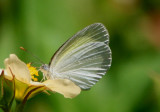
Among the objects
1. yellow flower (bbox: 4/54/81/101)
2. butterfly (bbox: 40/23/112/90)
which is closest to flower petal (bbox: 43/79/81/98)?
yellow flower (bbox: 4/54/81/101)

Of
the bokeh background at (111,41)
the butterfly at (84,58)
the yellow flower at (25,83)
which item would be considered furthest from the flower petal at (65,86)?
the bokeh background at (111,41)

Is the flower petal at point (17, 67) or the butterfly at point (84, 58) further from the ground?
the flower petal at point (17, 67)

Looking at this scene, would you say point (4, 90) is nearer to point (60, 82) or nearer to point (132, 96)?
point (60, 82)

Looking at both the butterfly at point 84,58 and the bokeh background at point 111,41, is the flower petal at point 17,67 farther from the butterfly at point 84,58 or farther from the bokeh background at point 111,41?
the bokeh background at point 111,41

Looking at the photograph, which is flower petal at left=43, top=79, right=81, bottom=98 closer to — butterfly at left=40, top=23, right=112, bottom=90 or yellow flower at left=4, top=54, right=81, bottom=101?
yellow flower at left=4, top=54, right=81, bottom=101

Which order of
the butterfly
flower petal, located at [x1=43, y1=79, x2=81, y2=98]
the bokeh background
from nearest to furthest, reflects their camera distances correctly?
flower petal, located at [x1=43, y1=79, x2=81, y2=98] → the butterfly → the bokeh background

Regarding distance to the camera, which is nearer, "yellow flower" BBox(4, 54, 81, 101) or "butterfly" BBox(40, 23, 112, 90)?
"yellow flower" BBox(4, 54, 81, 101)

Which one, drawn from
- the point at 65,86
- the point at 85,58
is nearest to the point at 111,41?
the point at 85,58
